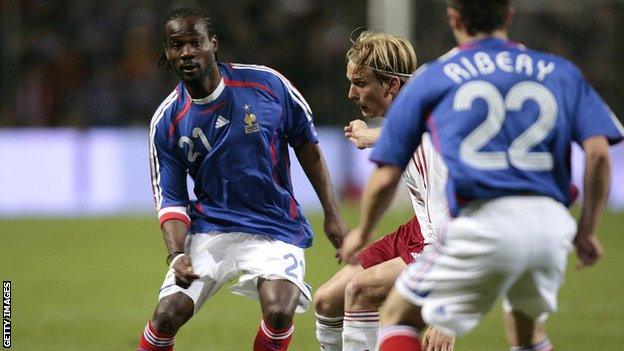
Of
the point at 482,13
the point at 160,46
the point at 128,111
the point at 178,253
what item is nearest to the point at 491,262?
the point at 482,13

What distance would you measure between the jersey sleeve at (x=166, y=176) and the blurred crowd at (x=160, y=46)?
40.9 feet

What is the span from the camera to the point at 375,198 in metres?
4.61

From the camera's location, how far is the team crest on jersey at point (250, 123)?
617cm

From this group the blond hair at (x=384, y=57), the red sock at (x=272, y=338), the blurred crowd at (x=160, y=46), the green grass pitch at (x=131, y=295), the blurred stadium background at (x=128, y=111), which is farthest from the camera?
the blurred crowd at (x=160, y=46)

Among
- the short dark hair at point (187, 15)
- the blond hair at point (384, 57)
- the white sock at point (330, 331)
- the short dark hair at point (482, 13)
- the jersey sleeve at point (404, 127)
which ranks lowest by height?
the white sock at point (330, 331)

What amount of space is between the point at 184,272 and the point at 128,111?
13822 millimetres

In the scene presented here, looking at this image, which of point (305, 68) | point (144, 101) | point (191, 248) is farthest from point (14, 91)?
point (191, 248)

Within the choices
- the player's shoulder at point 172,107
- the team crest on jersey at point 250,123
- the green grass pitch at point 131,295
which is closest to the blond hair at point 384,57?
the team crest on jersey at point 250,123

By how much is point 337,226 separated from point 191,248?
A: 789 millimetres

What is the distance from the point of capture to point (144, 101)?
19.3 meters

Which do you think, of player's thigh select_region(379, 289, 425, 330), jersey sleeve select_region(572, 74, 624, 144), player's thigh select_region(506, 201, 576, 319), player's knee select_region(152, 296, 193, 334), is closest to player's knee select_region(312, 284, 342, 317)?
player's knee select_region(152, 296, 193, 334)

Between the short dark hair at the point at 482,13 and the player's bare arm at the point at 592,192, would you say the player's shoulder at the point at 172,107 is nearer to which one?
the short dark hair at the point at 482,13

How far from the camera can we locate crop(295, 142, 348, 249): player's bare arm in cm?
623

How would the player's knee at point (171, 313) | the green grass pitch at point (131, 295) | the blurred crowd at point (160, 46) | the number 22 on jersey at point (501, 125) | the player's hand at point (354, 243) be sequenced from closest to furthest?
the number 22 on jersey at point (501, 125)
the player's hand at point (354, 243)
the player's knee at point (171, 313)
the green grass pitch at point (131, 295)
the blurred crowd at point (160, 46)
